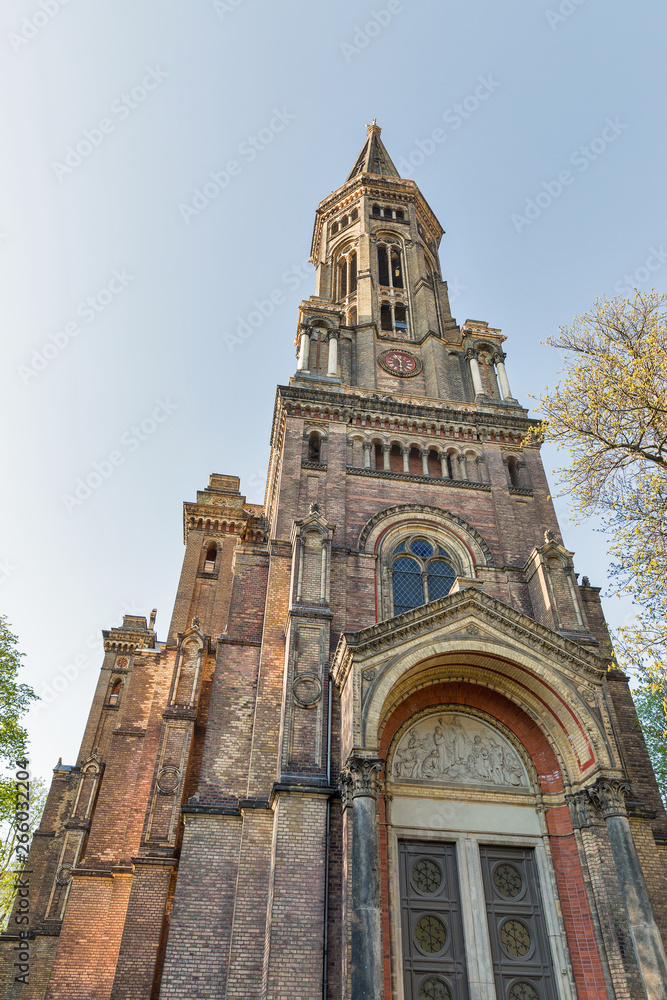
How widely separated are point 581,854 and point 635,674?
16.4 feet

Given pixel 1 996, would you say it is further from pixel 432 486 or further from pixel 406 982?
pixel 432 486

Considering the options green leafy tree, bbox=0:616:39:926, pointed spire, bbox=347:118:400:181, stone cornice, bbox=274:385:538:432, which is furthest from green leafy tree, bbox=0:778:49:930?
pointed spire, bbox=347:118:400:181

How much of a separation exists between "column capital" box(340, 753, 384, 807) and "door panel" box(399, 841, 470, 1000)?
260cm

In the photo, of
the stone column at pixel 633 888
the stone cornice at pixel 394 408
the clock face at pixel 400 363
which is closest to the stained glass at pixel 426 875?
the stone column at pixel 633 888

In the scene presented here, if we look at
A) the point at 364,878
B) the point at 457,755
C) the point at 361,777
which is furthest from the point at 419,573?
the point at 364,878

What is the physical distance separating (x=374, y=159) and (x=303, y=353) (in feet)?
71.0

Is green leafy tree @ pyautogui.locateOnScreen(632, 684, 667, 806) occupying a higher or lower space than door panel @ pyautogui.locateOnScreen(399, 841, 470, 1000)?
higher

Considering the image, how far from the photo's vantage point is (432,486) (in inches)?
909

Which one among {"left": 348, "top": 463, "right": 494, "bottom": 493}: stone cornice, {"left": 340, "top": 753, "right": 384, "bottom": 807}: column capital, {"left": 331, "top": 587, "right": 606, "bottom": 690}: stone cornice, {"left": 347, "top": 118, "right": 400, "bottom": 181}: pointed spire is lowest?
{"left": 340, "top": 753, "right": 384, "bottom": 807}: column capital

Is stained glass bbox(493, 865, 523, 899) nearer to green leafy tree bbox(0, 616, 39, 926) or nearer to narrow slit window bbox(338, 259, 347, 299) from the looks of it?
green leafy tree bbox(0, 616, 39, 926)

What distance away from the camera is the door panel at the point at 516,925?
14336 millimetres

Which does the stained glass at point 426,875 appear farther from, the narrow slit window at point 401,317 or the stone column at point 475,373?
the narrow slit window at point 401,317

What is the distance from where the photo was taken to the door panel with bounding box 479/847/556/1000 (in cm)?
1434

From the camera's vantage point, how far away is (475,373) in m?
27.7
